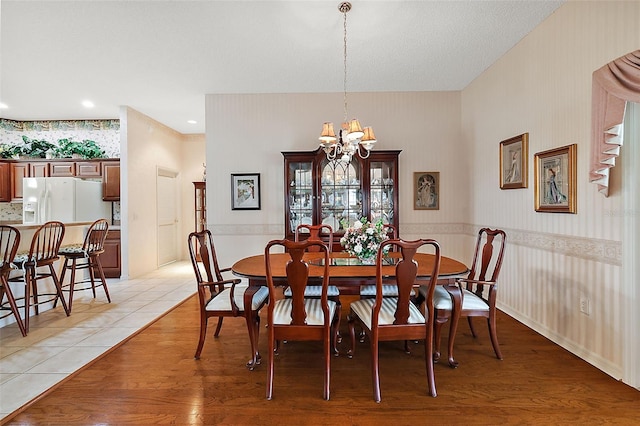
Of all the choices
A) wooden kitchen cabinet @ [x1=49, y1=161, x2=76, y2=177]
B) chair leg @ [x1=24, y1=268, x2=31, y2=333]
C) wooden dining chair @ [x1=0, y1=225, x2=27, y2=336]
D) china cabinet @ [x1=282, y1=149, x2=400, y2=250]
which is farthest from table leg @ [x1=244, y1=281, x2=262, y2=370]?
wooden kitchen cabinet @ [x1=49, y1=161, x2=76, y2=177]

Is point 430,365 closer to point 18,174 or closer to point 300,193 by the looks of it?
point 300,193

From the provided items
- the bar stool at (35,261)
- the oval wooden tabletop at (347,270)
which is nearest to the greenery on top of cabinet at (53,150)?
the bar stool at (35,261)

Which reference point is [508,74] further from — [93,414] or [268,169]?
[93,414]

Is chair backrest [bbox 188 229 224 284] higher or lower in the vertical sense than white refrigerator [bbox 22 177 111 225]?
lower

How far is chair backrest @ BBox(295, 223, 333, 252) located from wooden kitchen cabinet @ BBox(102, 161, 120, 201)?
11.2 ft

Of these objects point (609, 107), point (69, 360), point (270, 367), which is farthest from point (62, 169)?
point (609, 107)

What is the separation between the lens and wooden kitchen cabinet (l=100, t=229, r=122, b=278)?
5039mm

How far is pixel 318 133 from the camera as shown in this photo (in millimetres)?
4434

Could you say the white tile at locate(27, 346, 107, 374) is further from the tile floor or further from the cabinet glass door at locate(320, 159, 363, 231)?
the cabinet glass door at locate(320, 159, 363, 231)

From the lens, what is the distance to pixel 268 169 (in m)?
4.45

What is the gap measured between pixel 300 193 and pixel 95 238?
255 centimetres

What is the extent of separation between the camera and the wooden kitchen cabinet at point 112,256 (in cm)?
504

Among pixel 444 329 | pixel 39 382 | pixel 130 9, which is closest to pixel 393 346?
pixel 444 329

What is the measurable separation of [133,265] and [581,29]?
6.14m
